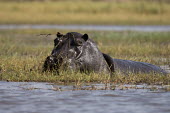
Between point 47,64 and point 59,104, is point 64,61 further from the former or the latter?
point 59,104

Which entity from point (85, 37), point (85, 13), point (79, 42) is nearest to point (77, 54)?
point (79, 42)

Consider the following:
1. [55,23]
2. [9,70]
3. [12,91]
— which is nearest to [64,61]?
[12,91]

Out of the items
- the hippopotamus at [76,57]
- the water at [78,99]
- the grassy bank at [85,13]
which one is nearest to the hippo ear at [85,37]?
the hippopotamus at [76,57]

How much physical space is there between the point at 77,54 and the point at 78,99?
1.56 metres

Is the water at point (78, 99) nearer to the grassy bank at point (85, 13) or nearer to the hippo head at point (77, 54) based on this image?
the hippo head at point (77, 54)

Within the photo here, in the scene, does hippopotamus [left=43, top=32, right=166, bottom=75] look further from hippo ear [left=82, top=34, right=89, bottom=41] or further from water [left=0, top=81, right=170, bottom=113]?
water [left=0, top=81, right=170, bottom=113]

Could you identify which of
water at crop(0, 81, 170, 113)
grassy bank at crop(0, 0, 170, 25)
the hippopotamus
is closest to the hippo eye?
the hippopotamus

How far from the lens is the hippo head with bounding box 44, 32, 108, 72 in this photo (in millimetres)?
8297

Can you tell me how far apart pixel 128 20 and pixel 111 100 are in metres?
21.1

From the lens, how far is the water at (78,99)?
632cm

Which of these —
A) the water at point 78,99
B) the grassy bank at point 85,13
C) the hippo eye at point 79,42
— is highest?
the grassy bank at point 85,13

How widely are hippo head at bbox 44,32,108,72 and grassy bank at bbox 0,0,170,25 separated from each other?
17921 millimetres

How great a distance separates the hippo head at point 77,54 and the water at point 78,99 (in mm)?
485

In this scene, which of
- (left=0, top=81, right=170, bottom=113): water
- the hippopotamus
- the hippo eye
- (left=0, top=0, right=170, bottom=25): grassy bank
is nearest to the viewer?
(left=0, top=81, right=170, bottom=113): water
